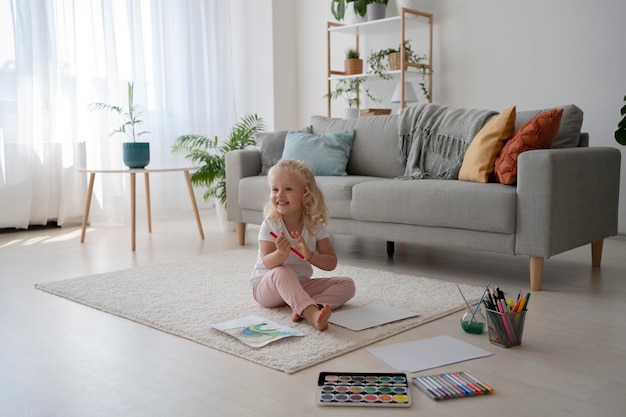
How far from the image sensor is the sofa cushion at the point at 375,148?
3.73 m

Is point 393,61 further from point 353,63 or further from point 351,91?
point 351,91

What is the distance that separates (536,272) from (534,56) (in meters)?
2.22

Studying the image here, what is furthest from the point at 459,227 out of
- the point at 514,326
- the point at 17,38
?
the point at 17,38

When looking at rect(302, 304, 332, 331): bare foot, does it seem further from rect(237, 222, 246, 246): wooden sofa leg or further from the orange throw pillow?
rect(237, 222, 246, 246): wooden sofa leg

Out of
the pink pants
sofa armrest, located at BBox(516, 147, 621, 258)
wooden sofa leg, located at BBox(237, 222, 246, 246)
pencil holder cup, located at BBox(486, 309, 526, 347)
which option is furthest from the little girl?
wooden sofa leg, located at BBox(237, 222, 246, 246)

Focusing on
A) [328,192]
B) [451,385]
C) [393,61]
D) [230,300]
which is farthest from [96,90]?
[451,385]

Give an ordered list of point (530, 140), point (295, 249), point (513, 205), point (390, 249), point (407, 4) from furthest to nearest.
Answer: point (407, 4) < point (390, 249) < point (530, 140) < point (513, 205) < point (295, 249)

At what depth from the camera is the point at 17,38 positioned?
14.6 feet

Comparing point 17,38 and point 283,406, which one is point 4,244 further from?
point 283,406

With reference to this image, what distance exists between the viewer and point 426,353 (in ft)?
6.24

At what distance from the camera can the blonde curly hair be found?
232 centimetres

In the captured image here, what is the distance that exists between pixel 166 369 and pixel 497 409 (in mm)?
901

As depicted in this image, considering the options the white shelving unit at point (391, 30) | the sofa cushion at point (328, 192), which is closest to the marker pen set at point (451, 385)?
the sofa cushion at point (328, 192)

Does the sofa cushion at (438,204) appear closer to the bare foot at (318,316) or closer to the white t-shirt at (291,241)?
the white t-shirt at (291,241)
